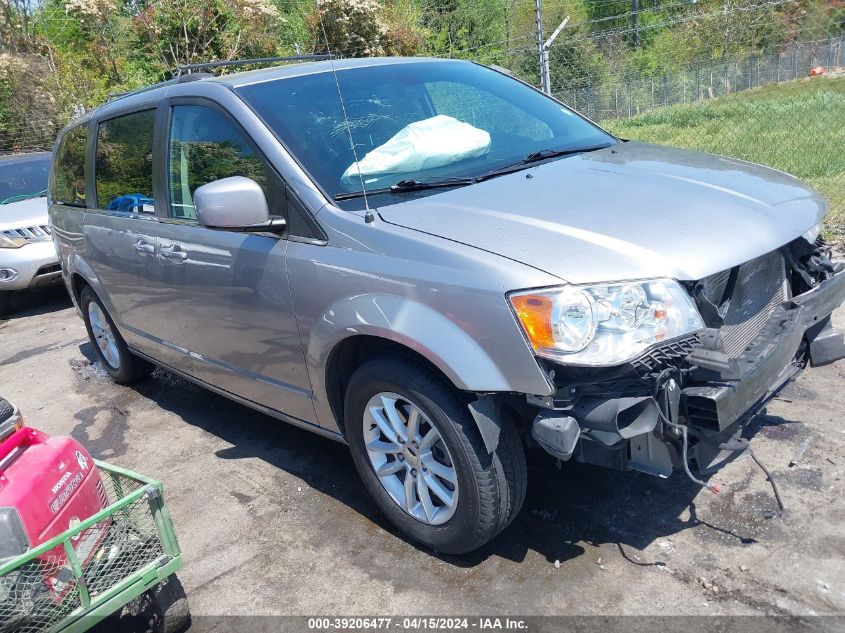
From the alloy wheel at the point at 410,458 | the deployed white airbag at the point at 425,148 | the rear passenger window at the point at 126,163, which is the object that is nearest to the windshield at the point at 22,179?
the rear passenger window at the point at 126,163

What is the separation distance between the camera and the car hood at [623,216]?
2.57m

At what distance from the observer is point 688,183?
10.3 ft

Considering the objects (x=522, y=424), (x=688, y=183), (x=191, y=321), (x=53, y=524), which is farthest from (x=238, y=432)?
(x=688, y=183)

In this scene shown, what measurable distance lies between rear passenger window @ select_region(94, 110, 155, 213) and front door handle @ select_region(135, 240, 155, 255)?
0.18m

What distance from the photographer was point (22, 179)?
→ 9539mm

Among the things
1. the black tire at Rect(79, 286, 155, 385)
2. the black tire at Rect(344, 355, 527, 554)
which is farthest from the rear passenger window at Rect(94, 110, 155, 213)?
the black tire at Rect(344, 355, 527, 554)

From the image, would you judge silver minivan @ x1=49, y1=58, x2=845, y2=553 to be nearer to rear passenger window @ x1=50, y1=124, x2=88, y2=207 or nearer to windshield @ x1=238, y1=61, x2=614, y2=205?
windshield @ x1=238, y1=61, x2=614, y2=205

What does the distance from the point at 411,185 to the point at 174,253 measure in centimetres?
146

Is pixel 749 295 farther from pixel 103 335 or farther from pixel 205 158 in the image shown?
pixel 103 335

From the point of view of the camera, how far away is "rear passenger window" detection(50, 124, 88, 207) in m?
5.21

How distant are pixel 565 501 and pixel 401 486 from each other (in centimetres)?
74

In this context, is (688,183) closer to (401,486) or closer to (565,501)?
(565,501)

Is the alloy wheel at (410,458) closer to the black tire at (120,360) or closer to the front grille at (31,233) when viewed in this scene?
the black tire at (120,360)

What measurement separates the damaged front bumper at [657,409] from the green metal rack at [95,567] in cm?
138
